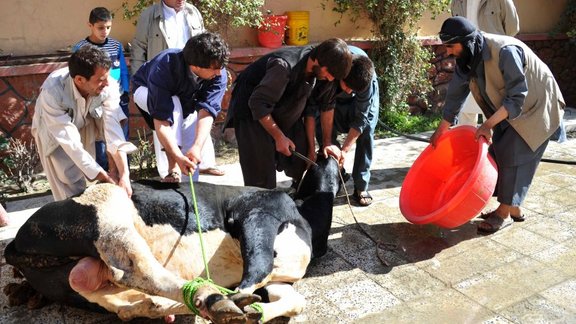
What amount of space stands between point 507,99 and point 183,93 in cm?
215

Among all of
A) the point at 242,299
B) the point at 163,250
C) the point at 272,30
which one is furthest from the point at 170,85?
the point at 272,30

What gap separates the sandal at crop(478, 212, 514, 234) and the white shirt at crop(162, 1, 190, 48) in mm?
2935

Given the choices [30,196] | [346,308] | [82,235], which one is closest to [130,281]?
[82,235]

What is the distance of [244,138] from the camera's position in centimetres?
363

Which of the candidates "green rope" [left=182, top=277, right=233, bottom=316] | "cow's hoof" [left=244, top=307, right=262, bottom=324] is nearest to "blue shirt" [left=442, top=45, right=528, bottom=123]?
"cow's hoof" [left=244, top=307, right=262, bottom=324]

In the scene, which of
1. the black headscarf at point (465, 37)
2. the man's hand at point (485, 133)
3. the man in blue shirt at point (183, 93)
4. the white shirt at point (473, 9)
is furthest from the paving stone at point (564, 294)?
the white shirt at point (473, 9)

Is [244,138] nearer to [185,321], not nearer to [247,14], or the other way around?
[185,321]

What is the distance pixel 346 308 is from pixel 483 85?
192 centimetres

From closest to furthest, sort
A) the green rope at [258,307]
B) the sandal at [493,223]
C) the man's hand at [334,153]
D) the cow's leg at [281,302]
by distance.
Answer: the green rope at [258,307] → the cow's leg at [281,302] → the man's hand at [334,153] → the sandal at [493,223]

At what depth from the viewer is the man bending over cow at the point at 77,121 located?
9.24ft

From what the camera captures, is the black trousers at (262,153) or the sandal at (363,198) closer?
the black trousers at (262,153)

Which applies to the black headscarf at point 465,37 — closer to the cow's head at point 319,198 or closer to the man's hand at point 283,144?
the cow's head at point 319,198

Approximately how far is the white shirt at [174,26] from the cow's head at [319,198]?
188 cm

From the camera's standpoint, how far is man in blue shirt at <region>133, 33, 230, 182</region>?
2896 millimetres
